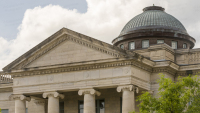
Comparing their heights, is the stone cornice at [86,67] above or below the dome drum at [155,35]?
below

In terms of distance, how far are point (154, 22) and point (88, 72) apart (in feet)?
49.6

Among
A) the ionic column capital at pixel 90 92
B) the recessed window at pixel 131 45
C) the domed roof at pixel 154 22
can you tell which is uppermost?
the domed roof at pixel 154 22

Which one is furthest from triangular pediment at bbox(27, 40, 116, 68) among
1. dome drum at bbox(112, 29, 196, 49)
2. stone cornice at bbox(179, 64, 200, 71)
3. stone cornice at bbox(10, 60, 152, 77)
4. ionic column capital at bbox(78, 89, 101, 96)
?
A: dome drum at bbox(112, 29, 196, 49)

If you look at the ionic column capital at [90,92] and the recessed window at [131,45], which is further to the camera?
the recessed window at [131,45]

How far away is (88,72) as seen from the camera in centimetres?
4384

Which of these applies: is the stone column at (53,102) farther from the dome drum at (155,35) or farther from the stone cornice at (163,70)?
the dome drum at (155,35)

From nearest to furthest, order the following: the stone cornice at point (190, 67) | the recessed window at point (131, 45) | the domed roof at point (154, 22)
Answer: the stone cornice at point (190, 67), the recessed window at point (131, 45), the domed roof at point (154, 22)

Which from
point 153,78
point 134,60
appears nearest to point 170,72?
point 153,78

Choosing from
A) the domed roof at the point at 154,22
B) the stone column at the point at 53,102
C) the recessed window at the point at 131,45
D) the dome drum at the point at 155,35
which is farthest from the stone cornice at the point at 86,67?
the domed roof at the point at 154,22

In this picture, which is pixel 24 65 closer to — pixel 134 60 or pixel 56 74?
pixel 56 74

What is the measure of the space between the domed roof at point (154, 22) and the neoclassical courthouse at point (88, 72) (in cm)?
707

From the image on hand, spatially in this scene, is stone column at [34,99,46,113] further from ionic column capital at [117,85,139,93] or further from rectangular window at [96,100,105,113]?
ionic column capital at [117,85,139,93]

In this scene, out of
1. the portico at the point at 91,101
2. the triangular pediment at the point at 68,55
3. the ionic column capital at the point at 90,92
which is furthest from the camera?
the triangular pediment at the point at 68,55

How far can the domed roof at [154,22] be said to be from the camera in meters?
54.7
